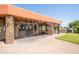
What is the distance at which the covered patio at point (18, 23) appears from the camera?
633 cm

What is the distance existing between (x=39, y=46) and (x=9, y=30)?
1.21 meters

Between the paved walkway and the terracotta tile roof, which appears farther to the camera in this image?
the terracotta tile roof

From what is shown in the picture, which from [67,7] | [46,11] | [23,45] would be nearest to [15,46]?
[23,45]

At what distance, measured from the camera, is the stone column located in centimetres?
643

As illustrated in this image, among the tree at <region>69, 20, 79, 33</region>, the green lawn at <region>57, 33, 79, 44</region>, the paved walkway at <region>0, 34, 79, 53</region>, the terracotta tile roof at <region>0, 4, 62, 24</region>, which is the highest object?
the terracotta tile roof at <region>0, 4, 62, 24</region>

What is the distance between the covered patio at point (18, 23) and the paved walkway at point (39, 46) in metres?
0.27

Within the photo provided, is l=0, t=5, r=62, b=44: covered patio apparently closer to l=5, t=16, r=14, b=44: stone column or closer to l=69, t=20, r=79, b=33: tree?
l=5, t=16, r=14, b=44: stone column

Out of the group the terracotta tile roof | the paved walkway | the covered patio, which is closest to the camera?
the paved walkway

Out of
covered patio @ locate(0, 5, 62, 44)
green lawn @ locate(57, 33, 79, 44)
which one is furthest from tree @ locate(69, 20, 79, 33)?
covered patio @ locate(0, 5, 62, 44)

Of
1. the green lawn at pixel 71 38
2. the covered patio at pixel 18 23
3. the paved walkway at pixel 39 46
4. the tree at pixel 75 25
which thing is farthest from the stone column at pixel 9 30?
the tree at pixel 75 25

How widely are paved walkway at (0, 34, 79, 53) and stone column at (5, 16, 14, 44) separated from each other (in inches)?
8.1
